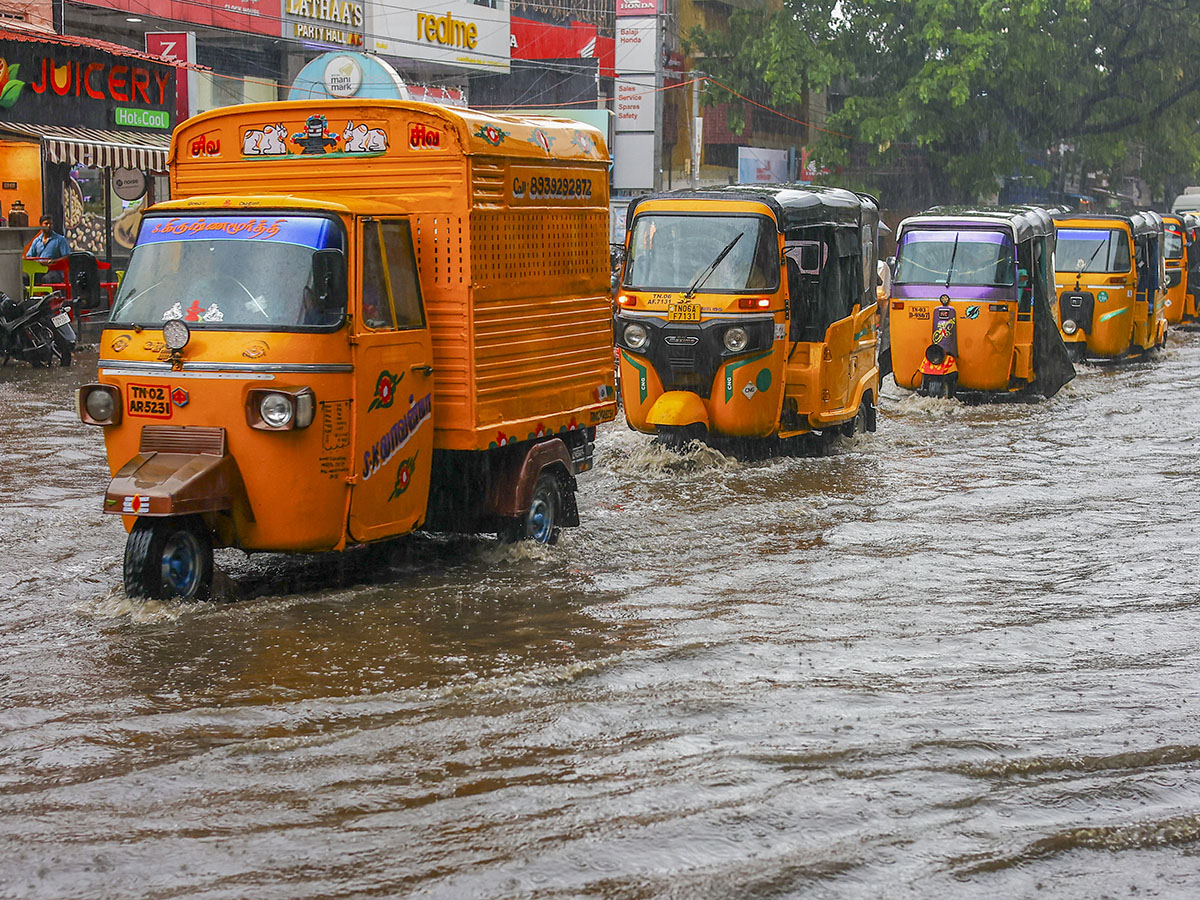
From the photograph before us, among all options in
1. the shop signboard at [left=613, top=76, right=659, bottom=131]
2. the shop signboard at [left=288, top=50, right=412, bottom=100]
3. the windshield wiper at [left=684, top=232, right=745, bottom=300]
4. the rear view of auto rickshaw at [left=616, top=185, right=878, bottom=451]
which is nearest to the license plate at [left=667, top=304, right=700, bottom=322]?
the rear view of auto rickshaw at [left=616, top=185, right=878, bottom=451]

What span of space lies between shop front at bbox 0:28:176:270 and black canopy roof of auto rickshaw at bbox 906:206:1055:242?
1180 cm

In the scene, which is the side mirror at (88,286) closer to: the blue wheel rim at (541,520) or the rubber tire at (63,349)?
the blue wheel rim at (541,520)

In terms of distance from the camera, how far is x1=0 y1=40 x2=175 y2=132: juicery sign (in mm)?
22672

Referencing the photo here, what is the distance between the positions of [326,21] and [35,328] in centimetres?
1474

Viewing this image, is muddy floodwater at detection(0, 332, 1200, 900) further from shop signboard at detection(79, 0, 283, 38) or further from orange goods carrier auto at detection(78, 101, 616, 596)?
shop signboard at detection(79, 0, 283, 38)

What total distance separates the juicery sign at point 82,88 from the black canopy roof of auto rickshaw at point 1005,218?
43.6 feet

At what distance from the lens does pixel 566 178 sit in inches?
376

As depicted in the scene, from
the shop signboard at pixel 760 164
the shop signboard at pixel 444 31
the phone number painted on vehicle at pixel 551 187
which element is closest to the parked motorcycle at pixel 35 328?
the phone number painted on vehicle at pixel 551 187

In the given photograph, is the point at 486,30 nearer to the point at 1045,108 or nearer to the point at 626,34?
the point at 626,34

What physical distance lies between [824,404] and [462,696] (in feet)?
25.8

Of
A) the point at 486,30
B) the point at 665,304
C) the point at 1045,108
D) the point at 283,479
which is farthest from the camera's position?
the point at 1045,108

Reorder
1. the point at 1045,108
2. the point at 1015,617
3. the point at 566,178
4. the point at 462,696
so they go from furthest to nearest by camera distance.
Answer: the point at 1045,108, the point at 566,178, the point at 1015,617, the point at 462,696

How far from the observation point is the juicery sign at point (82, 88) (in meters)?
22.7

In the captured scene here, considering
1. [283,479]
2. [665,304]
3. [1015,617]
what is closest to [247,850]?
[283,479]
